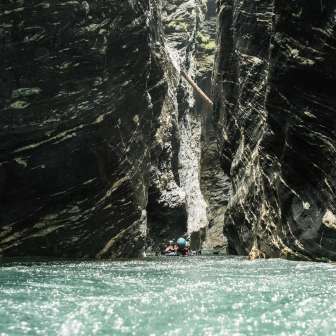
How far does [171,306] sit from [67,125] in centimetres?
1499

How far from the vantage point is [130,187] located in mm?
Answer: 24141

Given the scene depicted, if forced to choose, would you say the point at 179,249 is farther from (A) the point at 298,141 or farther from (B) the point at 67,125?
(A) the point at 298,141

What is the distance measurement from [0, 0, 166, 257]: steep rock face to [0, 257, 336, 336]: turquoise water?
387 inches

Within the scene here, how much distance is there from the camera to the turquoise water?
620cm

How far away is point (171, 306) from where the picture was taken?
24.6 ft

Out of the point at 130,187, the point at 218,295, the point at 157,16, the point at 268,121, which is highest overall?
the point at 157,16

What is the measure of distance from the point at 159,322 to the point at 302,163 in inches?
486

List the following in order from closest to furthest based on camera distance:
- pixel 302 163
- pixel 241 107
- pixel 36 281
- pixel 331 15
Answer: pixel 36 281 < pixel 331 15 < pixel 302 163 < pixel 241 107

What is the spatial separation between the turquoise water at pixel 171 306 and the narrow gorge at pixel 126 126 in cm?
750

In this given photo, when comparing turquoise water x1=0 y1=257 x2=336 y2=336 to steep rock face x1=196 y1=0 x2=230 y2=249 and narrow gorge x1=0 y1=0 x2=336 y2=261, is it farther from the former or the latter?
steep rock face x1=196 y1=0 x2=230 y2=249

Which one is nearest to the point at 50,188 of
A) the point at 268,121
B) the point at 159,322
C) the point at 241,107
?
the point at 268,121

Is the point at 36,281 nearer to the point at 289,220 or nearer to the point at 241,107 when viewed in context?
the point at 289,220

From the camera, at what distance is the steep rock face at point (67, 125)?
805 inches

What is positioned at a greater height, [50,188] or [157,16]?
[157,16]
